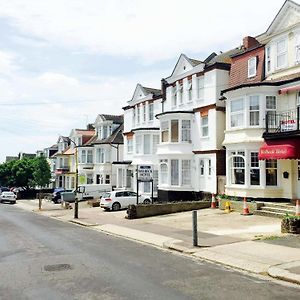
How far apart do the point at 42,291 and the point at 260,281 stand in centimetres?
501

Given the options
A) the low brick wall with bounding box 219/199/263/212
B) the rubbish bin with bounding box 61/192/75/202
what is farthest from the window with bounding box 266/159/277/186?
the rubbish bin with bounding box 61/192/75/202

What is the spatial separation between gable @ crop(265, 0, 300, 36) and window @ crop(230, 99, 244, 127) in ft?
15.3

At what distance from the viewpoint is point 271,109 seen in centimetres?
2441

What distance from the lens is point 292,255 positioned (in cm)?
1246

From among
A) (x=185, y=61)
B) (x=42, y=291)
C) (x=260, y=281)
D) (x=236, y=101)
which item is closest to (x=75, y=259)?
(x=42, y=291)

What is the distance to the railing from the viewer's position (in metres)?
22.5

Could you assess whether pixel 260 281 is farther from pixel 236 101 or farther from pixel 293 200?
pixel 236 101

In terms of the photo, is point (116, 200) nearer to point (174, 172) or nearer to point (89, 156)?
point (174, 172)

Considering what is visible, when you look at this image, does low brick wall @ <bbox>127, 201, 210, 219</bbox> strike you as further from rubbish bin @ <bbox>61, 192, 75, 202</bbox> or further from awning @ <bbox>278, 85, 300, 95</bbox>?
rubbish bin @ <bbox>61, 192, 75, 202</bbox>

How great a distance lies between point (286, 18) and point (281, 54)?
6.77 ft

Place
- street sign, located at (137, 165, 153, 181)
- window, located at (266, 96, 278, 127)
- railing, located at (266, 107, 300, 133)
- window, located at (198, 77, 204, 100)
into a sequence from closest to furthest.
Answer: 1. railing, located at (266, 107, 300, 133)
2. window, located at (266, 96, 278, 127)
3. street sign, located at (137, 165, 153, 181)
4. window, located at (198, 77, 204, 100)

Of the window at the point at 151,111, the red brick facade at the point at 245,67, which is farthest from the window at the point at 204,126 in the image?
the window at the point at 151,111

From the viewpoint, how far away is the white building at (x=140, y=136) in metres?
37.6

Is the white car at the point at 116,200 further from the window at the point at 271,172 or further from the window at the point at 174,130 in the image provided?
the window at the point at 271,172
